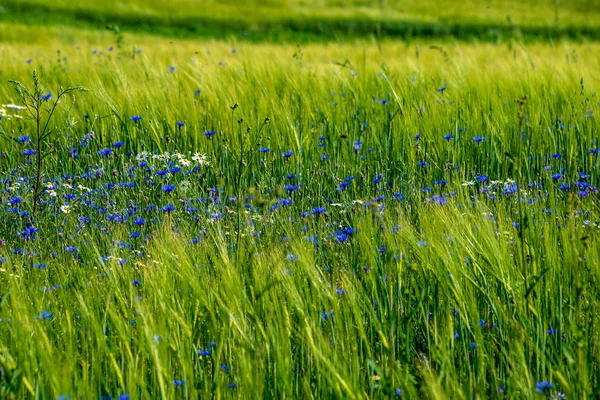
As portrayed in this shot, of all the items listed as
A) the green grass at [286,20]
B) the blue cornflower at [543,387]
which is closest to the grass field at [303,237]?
the blue cornflower at [543,387]

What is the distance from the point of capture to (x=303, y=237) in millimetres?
2279

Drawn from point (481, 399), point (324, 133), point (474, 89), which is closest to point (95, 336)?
point (481, 399)

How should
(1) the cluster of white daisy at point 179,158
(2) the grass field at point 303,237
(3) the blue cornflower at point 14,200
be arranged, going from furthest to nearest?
(1) the cluster of white daisy at point 179,158 → (3) the blue cornflower at point 14,200 → (2) the grass field at point 303,237

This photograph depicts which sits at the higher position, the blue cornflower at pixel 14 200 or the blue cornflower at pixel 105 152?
the blue cornflower at pixel 105 152

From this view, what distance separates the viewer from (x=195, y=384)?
1793 millimetres

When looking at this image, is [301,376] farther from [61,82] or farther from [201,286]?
[61,82]

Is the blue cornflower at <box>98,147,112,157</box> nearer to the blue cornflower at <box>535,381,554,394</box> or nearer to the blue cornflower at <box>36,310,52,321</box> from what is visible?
the blue cornflower at <box>36,310,52,321</box>

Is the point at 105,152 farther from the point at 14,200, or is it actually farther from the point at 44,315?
the point at 44,315

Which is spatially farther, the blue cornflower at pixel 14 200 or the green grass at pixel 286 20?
the green grass at pixel 286 20

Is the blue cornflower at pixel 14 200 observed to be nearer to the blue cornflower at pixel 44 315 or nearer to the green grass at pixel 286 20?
the blue cornflower at pixel 44 315

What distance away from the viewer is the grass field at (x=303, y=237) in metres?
1.74

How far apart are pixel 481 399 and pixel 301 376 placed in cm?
48

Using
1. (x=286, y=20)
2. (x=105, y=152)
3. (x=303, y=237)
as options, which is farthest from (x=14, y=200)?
(x=286, y=20)

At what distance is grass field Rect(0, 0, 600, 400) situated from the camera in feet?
5.71
